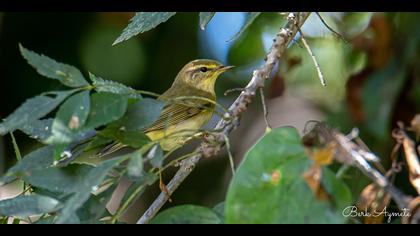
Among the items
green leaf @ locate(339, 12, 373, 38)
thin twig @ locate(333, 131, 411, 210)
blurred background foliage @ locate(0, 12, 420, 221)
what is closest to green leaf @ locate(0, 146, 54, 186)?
thin twig @ locate(333, 131, 411, 210)

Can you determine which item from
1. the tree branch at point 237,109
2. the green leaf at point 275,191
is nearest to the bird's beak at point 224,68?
the tree branch at point 237,109

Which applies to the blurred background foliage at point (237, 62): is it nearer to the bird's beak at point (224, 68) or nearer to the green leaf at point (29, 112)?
the bird's beak at point (224, 68)

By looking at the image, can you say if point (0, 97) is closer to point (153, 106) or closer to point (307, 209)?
point (153, 106)

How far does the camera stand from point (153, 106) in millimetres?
2486

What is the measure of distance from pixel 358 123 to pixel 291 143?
89.8 inches

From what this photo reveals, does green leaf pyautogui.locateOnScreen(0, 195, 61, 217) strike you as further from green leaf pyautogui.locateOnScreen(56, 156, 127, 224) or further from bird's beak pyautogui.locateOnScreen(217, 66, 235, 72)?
bird's beak pyautogui.locateOnScreen(217, 66, 235, 72)

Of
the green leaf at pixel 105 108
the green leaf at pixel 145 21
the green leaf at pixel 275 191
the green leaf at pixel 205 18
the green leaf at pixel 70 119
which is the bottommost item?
the green leaf at pixel 275 191

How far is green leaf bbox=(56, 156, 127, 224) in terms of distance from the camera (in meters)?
2.09

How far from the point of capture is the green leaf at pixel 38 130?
257 centimetres

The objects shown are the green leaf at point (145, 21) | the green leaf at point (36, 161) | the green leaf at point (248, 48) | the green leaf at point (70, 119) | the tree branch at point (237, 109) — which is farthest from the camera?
the green leaf at point (248, 48)

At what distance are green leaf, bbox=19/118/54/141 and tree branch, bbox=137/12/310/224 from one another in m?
0.49

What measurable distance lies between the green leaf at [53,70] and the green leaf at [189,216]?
53 cm

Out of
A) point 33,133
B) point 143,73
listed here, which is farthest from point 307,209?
point 143,73

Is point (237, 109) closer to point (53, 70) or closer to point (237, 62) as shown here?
point (53, 70)
